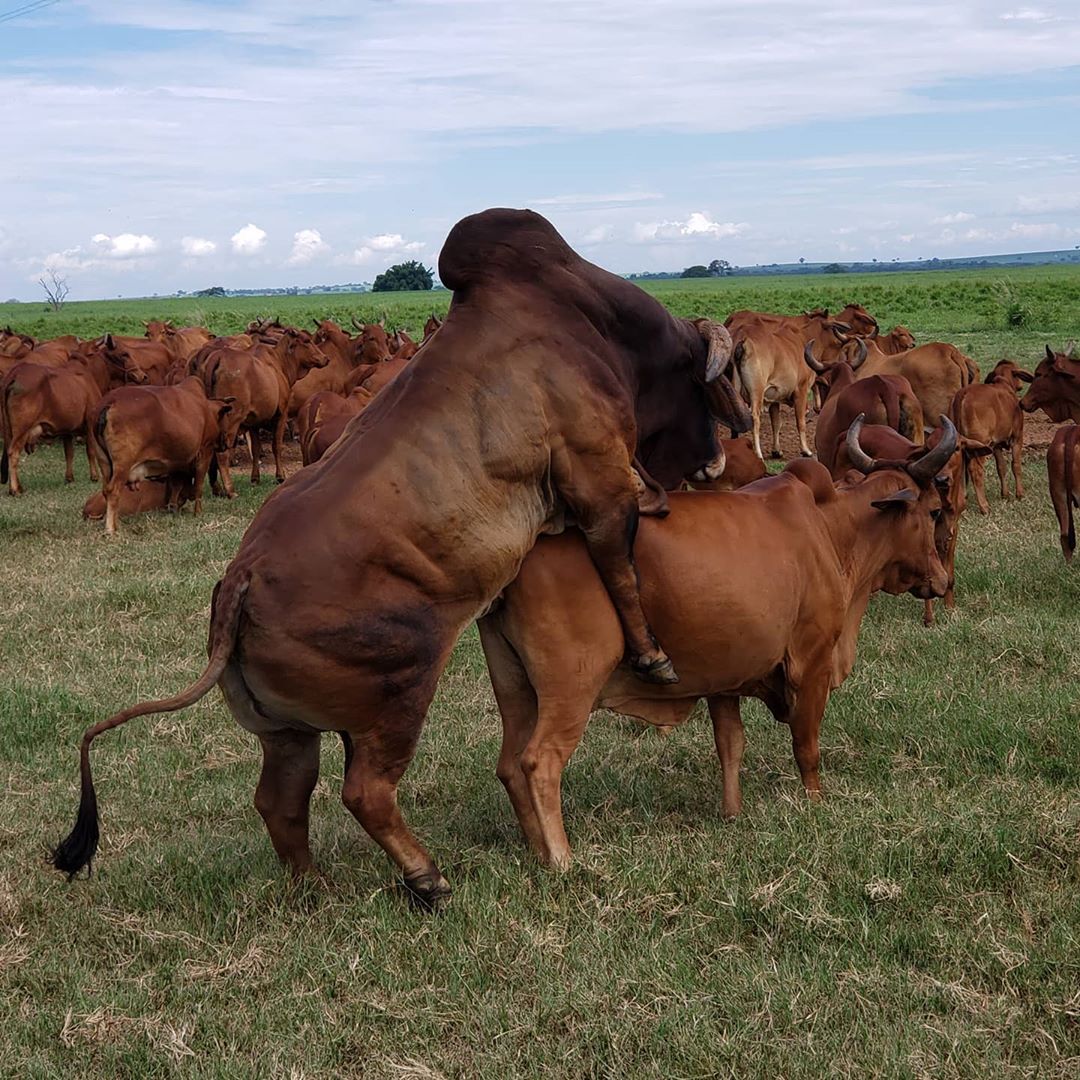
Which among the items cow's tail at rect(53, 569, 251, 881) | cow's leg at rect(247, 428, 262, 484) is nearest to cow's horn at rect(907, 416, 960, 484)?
cow's tail at rect(53, 569, 251, 881)

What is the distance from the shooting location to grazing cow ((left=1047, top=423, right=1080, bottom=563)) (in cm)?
1079

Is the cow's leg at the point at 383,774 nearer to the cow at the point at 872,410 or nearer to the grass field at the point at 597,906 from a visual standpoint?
the grass field at the point at 597,906

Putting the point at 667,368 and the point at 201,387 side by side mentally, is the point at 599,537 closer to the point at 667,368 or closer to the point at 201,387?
the point at 667,368

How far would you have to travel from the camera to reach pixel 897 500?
6.78m

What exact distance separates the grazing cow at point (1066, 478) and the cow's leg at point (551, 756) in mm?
6455

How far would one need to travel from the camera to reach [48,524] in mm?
15398

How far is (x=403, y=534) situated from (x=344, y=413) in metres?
9.66

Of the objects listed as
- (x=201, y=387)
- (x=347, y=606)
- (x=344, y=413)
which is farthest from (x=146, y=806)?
(x=201, y=387)

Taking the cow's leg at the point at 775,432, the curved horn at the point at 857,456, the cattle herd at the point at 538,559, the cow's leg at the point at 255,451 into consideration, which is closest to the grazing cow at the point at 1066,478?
the cattle herd at the point at 538,559

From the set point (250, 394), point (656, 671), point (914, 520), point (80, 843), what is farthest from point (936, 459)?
point (250, 394)

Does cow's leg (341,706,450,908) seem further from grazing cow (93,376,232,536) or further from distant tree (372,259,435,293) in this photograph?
distant tree (372,259,435,293)

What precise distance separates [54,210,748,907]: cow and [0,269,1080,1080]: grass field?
44cm

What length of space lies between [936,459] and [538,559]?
2507 mm

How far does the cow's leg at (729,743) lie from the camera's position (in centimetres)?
652
